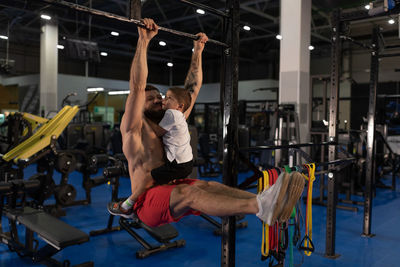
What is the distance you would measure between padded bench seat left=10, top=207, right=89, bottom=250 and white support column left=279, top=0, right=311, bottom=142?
540cm

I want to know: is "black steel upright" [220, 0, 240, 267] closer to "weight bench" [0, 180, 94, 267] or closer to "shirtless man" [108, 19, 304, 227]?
"shirtless man" [108, 19, 304, 227]

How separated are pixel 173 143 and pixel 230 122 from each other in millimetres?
409

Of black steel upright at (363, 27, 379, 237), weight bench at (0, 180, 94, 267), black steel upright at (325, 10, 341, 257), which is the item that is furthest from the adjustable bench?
black steel upright at (363, 27, 379, 237)

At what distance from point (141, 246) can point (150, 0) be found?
9110 millimetres

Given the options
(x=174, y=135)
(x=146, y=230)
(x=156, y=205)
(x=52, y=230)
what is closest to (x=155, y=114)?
(x=174, y=135)

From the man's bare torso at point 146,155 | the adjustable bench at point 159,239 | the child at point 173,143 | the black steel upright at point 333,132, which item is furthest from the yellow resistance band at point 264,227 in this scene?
the black steel upright at point 333,132

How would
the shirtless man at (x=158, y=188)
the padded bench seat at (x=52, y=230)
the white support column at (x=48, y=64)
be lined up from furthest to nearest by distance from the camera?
the white support column at (x=48, y=64)
the padded bench seat at (x=52, y=230)
the shirtless man at (x=158, y=188)

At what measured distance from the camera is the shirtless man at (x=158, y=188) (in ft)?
5.83

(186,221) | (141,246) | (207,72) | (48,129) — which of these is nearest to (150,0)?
(48,129)

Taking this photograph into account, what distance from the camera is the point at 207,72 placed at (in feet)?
73.9

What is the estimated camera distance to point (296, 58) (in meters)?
7.32

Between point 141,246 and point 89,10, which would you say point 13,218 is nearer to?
point 141,246

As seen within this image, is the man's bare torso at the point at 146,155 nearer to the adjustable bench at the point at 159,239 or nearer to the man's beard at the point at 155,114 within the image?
the man's beard at the point at 155,114

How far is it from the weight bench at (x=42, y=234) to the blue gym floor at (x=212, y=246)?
13cm
